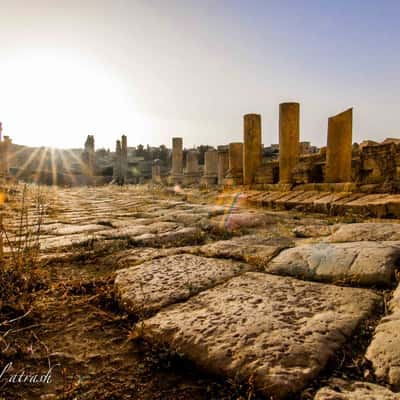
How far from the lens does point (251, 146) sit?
408 inches

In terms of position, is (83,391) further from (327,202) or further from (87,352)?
(327,202)

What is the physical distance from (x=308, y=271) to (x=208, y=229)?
182 centimetres

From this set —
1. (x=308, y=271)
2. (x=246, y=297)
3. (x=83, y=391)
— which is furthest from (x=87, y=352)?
(x=308, y=271)

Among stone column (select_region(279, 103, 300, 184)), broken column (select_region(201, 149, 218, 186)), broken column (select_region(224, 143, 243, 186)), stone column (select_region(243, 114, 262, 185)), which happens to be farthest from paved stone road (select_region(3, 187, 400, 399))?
broken column (select_region(201, 149, 218, 186))

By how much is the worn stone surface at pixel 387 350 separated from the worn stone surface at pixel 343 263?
45cm

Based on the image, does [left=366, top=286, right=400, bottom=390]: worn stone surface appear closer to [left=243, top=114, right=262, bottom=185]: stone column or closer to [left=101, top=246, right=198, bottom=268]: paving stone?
[left=101, top=246, right=198, bottom=268]: paving stone

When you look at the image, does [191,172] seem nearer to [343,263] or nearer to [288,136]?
[288,136]

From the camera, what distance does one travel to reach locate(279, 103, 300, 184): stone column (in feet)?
30.2

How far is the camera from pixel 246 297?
1569 mm

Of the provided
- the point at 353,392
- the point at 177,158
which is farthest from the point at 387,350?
the point at 177,158

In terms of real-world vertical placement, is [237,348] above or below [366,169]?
below

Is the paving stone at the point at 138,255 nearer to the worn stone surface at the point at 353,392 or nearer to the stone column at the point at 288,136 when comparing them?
the worn stone surface at the point at 353,392

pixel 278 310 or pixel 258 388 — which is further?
pixel 278 310

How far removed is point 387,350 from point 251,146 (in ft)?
31.8
